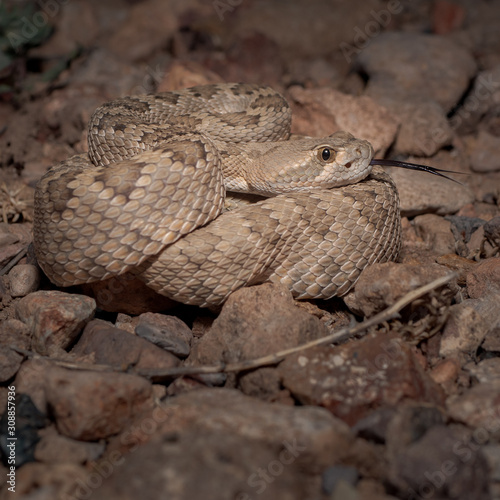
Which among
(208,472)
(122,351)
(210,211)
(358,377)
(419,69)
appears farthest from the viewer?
(419,69)

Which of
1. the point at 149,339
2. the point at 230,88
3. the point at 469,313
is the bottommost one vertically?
the point at 149,339

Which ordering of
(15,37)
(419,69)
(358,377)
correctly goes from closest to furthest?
(358,377)
(419,69)
(15,37)

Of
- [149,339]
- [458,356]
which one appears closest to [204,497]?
[149,339]

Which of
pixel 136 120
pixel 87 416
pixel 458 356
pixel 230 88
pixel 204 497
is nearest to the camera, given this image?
pixel 204 497

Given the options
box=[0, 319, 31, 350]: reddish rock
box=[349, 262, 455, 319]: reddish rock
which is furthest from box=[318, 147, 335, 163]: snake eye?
box=[0, 319, 31, 350]: reddish rock

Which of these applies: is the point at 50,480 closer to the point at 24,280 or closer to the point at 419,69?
the point at 24,280

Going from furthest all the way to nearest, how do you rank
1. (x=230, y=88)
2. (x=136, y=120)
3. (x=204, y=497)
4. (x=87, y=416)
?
(x=230, y=88)
(x=136, y=120)
(x=87, y=416)
(x=204, y=497)

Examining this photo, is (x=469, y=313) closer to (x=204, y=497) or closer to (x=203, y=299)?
(x=203, y=299)

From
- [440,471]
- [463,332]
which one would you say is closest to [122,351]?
[440,471]
